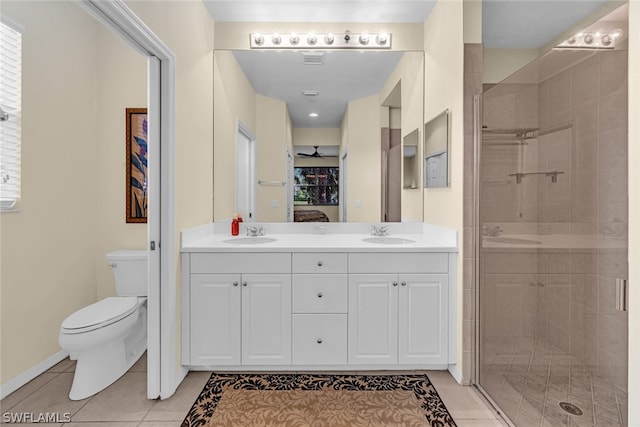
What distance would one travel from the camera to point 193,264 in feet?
7.05

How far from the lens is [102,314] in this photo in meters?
2.09

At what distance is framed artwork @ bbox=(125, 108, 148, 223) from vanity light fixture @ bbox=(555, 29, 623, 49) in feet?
8.99

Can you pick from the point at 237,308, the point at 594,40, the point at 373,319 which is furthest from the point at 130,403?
the point at 594,40

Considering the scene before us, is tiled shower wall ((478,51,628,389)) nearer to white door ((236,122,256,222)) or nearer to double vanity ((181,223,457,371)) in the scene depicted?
double vanity ((181,223,457,371))

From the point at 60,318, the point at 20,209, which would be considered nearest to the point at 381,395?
the point at 60,318

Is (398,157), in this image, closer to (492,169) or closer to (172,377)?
(492,169)

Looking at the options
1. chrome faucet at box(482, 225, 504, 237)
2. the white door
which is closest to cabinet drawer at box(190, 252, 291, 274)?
the white door

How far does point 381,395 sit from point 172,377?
1.21 m

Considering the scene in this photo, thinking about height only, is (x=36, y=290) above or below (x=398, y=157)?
below

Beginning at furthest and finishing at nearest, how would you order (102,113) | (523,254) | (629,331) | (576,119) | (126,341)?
(102,113) < (126,341) < (523,254) < (576,119) < (629,331)

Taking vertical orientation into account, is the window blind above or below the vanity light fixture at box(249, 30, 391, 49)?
below

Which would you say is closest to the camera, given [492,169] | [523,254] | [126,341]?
[523,254]

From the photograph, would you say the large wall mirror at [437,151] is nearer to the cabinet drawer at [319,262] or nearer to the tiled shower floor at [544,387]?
the cabinet drawer at [319,262]

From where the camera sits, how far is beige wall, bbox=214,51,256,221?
2.72m
